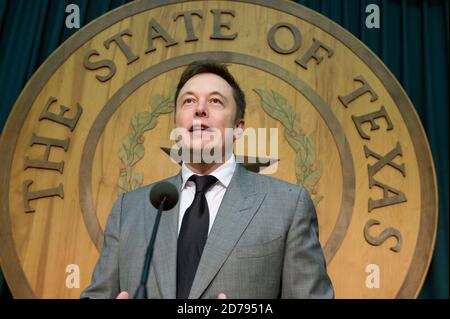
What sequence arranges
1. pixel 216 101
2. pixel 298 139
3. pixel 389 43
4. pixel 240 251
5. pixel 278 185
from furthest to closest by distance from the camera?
pixel 389 43, pixel 298 139, pixel 216 101, pixel 278 185, pixel 240 251

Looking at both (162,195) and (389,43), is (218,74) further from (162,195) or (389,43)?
(389,43)

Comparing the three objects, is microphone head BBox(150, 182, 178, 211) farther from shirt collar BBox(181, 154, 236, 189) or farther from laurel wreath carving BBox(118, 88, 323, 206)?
laurel wreath carving BBox(118, 88, 323, 206)

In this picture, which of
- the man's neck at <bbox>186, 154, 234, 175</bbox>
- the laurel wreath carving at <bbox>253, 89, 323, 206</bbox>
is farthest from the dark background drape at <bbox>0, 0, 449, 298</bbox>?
the man's neck at <bbox>186, 154, 234, 175</bbox>

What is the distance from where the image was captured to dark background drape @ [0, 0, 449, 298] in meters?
2.93

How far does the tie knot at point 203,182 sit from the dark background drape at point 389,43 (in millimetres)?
1283

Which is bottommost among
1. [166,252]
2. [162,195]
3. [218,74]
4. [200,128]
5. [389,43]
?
[166,252]

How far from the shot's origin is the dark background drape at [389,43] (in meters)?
2.93

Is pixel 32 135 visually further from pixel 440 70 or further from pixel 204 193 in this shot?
pixel 440 70

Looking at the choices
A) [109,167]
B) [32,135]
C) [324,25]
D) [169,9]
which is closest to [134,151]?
[109,167]

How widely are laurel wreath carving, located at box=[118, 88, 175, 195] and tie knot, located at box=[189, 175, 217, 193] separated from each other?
0.80 m

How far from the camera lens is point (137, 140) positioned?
2863 mm

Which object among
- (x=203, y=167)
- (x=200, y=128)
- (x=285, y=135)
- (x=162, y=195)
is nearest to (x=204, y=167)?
(x=203, y=167)

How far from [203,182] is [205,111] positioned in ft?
0.80

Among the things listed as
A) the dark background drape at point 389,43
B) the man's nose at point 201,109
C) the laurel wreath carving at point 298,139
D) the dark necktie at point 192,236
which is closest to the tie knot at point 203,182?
the dark necktie at point 192,236
